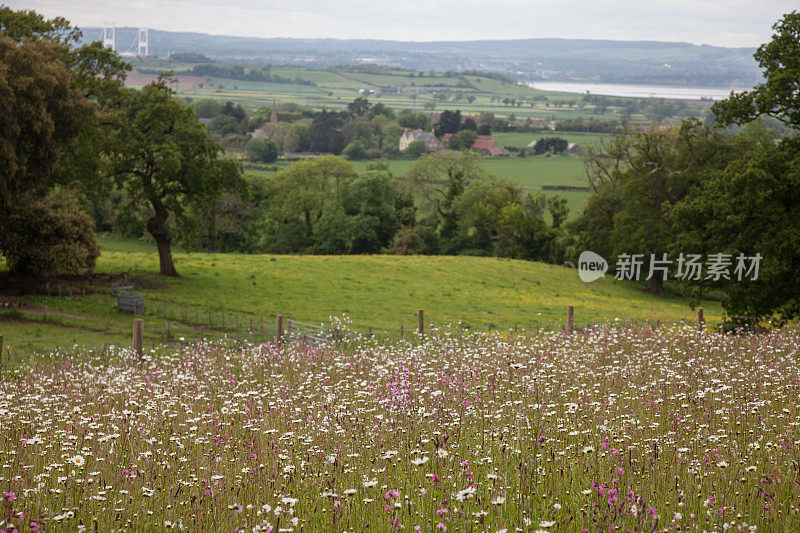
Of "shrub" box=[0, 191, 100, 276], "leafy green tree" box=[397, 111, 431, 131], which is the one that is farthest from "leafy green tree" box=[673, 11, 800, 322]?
"leafy green tree" box=[397, 111, 431, 131]

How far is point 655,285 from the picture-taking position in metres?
57.2

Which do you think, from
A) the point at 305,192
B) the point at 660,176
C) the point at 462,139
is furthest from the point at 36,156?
the point at 462,139

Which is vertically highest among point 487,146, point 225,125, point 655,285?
point 225,125

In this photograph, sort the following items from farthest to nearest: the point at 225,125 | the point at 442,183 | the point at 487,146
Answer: the point at 487,146
the point at 225,125
the point at 442,183

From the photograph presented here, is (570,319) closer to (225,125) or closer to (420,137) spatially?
(225,125)

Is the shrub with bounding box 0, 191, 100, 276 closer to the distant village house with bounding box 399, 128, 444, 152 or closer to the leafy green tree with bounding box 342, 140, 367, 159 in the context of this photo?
the leafy green tree with bounding box 342, 140, 367, 159

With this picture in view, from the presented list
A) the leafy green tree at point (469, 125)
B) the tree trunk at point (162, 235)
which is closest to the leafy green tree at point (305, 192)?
the tree trunk at point (162, 235)

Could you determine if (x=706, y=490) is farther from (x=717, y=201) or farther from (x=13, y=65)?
(x=13, y=65)

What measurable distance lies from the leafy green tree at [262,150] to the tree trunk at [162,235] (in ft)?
330

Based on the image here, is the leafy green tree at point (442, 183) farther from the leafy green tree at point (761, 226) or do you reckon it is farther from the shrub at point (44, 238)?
the leafy green tree at point (761, 226)

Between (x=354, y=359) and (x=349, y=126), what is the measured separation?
16517cm

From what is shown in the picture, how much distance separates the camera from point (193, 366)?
50.9ft

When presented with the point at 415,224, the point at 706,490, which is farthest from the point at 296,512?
the point at 415,224

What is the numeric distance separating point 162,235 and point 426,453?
37.5 meters
